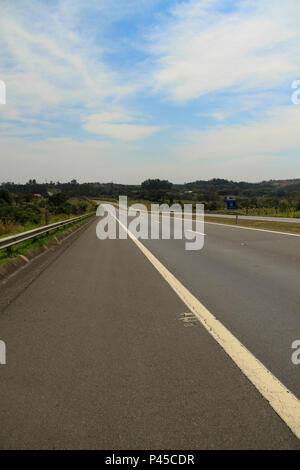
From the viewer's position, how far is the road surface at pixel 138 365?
271 cm

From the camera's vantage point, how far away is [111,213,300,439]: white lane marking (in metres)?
2.91

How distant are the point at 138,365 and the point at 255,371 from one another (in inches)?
43.8

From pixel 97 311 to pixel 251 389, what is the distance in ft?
10.2

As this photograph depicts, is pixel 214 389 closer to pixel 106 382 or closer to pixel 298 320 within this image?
pixel 106 382

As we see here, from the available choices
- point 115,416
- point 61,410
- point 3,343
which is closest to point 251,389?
point 115,416

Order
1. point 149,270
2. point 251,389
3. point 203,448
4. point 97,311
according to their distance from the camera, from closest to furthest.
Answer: point 203,448 → point 251,389 → point 97,311 → point 149,270

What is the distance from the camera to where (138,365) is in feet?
12.7

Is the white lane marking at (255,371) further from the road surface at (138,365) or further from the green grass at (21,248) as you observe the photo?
the green grass at (21,248)

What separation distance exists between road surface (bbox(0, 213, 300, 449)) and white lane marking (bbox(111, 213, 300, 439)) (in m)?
0.06

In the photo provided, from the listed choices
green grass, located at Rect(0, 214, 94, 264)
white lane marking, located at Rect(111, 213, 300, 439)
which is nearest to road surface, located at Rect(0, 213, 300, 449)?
white lane marking, located at Rect(111, 213, 300, 439)

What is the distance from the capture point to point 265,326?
5.00 meters

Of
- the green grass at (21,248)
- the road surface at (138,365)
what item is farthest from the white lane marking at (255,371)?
the green grass at (21,248)

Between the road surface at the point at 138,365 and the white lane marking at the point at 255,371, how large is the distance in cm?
6

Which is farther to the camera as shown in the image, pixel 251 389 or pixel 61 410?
pixel 251 389
